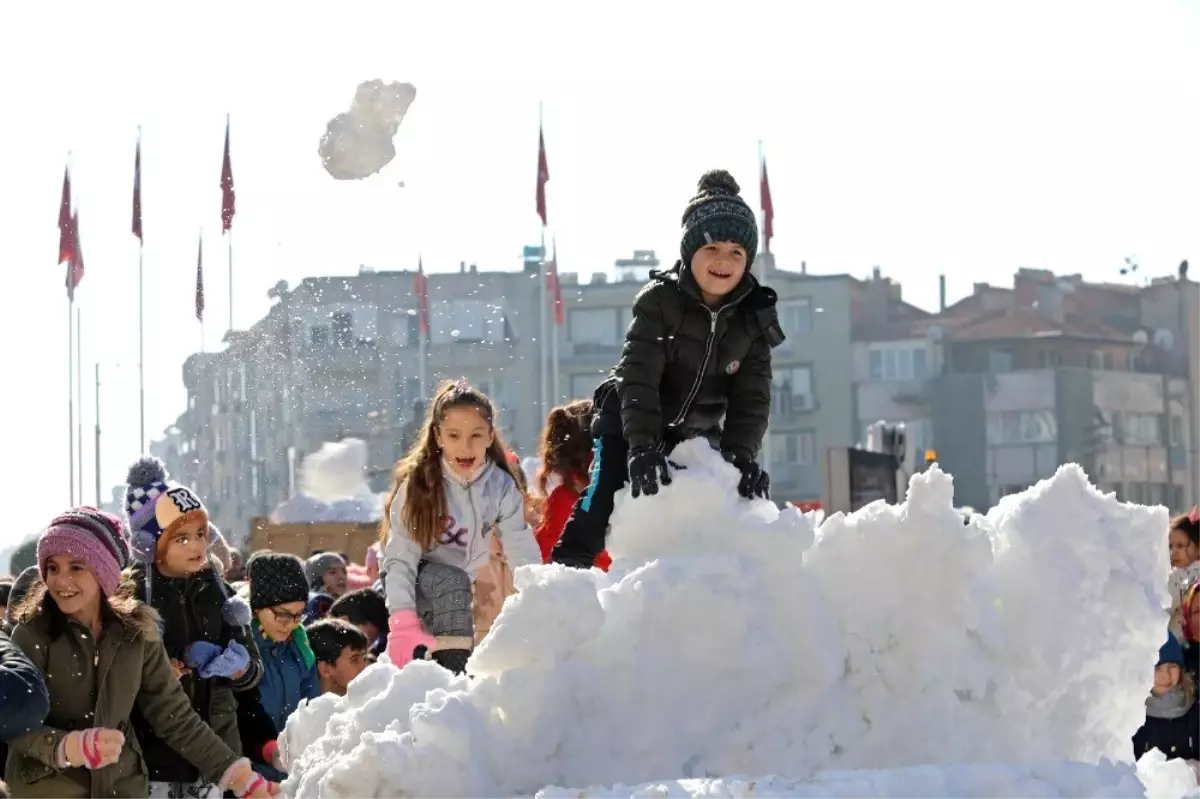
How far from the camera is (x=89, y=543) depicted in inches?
248

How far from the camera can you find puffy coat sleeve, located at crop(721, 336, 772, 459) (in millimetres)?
6184

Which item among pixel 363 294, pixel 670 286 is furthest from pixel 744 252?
pixel 363 294

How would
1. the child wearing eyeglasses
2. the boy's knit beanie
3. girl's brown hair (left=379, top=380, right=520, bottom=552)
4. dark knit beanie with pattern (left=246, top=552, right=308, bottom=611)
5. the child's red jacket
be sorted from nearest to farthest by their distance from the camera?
the boy's knit beanie
girl's brown hair (left=379, top=380, right=520, bottom=552)
the child's red jacket
the child wearing eyeglasses
dark knit beanie with pattern (left=246, top=552, right=308, bottom=611)

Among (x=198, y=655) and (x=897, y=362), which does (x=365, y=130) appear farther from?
(x=897, y=362)

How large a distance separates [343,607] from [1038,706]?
19.1 ft

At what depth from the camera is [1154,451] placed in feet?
314

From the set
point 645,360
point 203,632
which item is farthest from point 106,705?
point 645,360

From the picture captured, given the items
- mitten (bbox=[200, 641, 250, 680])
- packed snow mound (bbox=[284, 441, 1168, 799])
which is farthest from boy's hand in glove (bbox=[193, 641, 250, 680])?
packed snow mound (bbox=[284, 441, 1168, 799])

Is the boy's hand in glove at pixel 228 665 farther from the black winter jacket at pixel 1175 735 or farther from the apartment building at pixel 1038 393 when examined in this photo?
the apartment building at pixel 1038 393

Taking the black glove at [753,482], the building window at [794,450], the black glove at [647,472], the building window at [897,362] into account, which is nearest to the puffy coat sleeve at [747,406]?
the black glove at [753,482]

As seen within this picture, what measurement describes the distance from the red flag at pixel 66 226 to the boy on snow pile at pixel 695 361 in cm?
4205

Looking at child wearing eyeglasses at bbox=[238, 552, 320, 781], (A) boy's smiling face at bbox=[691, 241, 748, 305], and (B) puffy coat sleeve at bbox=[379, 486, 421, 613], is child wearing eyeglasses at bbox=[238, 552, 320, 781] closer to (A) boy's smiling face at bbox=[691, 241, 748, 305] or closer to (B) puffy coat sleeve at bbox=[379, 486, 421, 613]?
(B) puffy coat sleeve at bbox=[379, 486, 421, 613]

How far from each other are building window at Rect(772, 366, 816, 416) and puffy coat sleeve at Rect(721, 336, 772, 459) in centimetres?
8788

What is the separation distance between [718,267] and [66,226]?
42.6 metres
